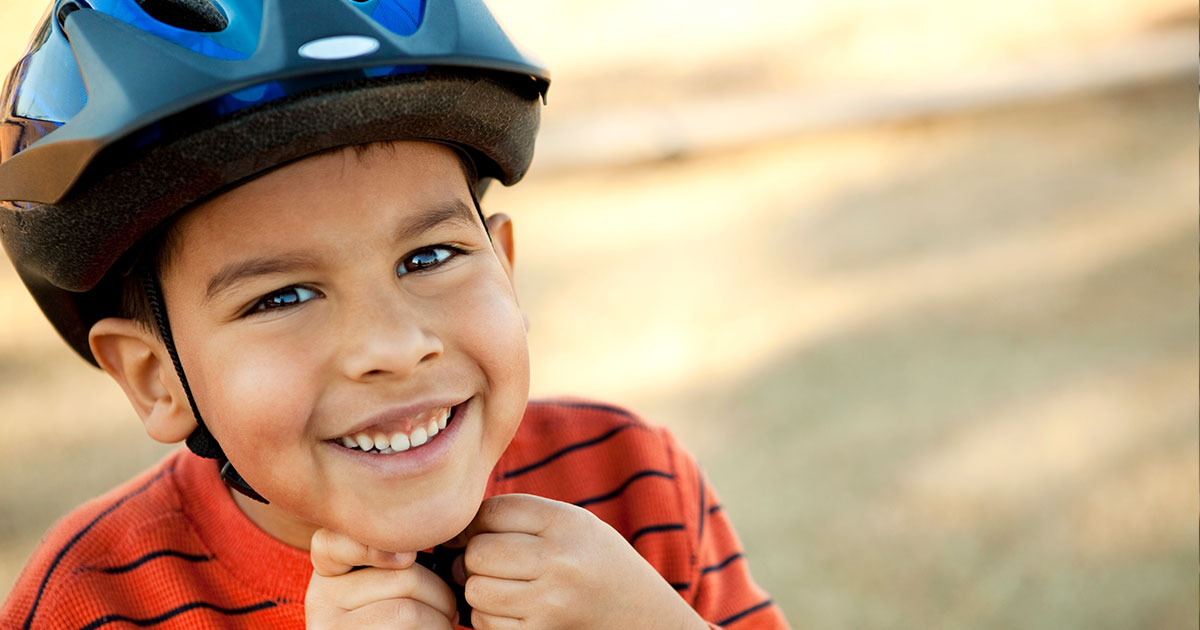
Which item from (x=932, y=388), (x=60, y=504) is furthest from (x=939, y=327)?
(x=60, y=504)

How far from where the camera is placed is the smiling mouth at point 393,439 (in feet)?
4.61

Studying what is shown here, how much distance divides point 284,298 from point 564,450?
68 cm

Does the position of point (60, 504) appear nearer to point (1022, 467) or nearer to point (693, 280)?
point (693, 280)

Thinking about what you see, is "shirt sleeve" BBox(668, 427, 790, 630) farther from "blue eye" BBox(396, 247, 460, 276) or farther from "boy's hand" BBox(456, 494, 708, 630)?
"blue eye" BBox(396, 247, 460, 276)

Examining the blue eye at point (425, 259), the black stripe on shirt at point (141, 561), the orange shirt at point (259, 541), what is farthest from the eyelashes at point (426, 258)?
the black stripe on shirt at point (141, 561)

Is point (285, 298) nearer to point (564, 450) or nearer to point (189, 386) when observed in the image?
point (189, 386)

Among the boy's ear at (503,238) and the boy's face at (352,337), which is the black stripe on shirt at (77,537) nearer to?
the boy's face at (352,337)

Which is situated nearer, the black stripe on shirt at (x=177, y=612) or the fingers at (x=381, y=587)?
the fingers at (x=381, y=587)

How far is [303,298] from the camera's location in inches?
54.0

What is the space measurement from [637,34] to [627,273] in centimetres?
235

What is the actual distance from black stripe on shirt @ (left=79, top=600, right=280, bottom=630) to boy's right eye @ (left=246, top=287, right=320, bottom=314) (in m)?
0.50

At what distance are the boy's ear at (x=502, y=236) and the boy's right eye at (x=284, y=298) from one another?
1.07 ft

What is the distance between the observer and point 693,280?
430 cm

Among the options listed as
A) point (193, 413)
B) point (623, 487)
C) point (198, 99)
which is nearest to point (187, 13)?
point (198, 99)
